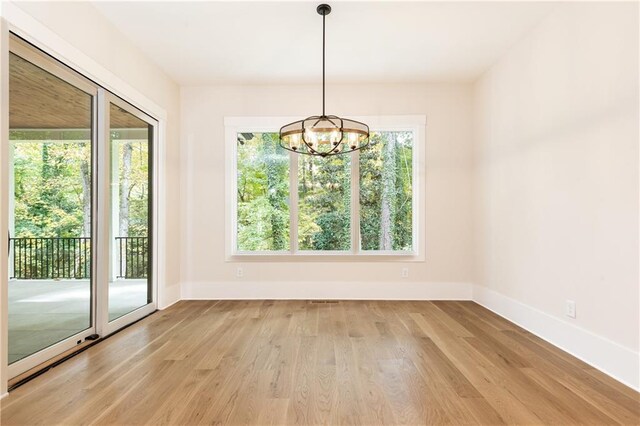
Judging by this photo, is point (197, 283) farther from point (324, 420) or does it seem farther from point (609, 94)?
point (609, 94)

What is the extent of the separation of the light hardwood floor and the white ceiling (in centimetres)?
287

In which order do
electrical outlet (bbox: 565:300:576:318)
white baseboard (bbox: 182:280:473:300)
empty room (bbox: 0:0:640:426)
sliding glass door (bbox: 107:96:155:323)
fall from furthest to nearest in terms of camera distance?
white baseboard (bbox: 182:280:473:300) < sliding glass door (bbox: 107:96:155:323) < electrical outlet (bbox: 565:300:576:318) < empty room (bbox: 0:0:640:426)

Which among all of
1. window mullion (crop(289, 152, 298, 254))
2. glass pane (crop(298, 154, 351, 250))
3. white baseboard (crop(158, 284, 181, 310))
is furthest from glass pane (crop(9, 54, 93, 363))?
glass pane (crop(298, 154, 351, 250))

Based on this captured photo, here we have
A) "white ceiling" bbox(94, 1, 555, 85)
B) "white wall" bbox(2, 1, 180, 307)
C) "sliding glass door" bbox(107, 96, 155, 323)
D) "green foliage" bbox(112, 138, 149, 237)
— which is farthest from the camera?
"green foliage" bbox(112, 138, 149, 237)

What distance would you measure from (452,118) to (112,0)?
396cm

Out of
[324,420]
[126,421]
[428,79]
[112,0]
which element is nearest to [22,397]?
[126,421]

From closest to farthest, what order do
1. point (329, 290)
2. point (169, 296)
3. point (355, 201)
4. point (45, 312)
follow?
point (45, 312) < point (169, 296) < point (329, 290) < point (355, 201)

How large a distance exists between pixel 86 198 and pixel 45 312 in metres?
0.95

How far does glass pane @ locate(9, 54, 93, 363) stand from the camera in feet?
7.54

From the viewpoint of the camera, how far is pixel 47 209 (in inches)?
101

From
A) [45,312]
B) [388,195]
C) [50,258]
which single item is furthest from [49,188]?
[388,195]

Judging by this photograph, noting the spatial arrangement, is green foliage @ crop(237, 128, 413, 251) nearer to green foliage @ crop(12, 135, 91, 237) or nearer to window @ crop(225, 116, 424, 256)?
window @ crop(225, 116, 424, 256)

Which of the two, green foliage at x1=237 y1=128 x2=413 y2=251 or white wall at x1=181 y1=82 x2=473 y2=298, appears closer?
→ white wall at x1=181 y1=82 x2=473 y2=298

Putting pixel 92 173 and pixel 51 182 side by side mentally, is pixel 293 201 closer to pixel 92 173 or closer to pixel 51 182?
pixel 92 173
